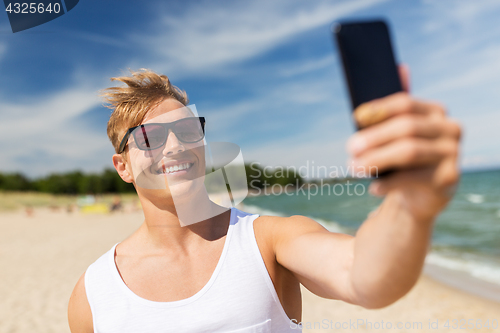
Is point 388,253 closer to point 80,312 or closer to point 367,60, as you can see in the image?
point 367,60

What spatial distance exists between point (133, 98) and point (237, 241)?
1159 mm

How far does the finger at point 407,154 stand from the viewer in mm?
602

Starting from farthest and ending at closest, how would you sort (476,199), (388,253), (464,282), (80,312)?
(476,199)
(464,282)
(80,312)
(388,253)

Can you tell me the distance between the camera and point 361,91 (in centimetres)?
66

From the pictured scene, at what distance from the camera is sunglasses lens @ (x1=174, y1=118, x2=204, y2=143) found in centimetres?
208

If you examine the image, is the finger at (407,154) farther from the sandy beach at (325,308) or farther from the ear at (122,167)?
the sandy beach at (325,308)

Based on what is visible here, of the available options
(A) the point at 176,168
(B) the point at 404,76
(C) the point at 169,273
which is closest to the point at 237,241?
(C) the point at 169,273

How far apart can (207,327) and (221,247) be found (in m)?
0.43

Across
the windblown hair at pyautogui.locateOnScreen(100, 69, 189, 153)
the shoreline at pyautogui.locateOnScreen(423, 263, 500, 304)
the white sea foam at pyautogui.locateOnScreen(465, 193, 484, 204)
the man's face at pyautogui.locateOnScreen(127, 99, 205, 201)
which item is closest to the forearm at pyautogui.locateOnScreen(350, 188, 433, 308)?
the man's face at pyautogui.locateOnScreen(127, 99, 205, 201)

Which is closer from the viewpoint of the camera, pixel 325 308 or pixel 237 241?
pixel 237 241

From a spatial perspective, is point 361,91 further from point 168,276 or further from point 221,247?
point 168,276

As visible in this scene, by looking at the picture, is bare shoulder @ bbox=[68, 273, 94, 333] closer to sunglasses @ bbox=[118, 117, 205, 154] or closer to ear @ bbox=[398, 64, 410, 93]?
sunglasses @ bbox=[118, 117, 205, 154]

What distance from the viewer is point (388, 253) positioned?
0.86 m

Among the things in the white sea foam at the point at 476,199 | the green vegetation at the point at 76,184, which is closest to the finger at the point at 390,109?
the white sea foam at the point at 476,199
